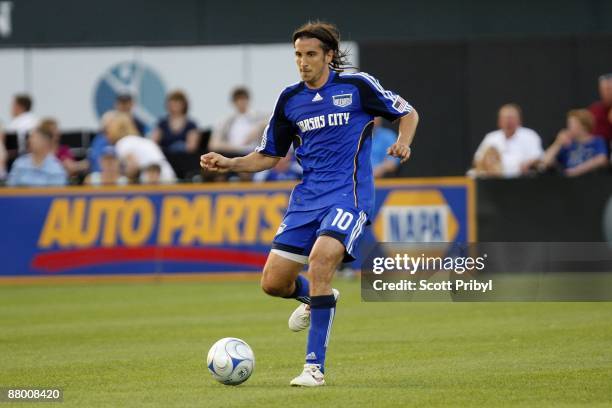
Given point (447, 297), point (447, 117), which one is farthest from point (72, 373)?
point (447, 117)

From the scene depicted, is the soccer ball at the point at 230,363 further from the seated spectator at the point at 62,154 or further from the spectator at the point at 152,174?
the seated spectator at the point at 62,154

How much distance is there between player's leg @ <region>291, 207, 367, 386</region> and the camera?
8766 mm

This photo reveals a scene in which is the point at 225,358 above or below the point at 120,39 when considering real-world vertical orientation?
below

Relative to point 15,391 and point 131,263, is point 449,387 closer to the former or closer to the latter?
point 15,391

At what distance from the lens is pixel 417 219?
728 inches

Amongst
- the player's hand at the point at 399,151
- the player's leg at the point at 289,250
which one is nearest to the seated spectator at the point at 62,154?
the player's leg at the point at 289,250

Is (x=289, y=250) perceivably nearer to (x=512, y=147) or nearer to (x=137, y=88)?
(x=512, y=147)

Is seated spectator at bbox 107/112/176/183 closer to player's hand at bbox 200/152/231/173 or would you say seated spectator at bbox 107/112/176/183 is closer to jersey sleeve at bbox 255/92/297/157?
jersey sleeve at bbox 255/92/297/157

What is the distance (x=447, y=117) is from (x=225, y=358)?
1437cm

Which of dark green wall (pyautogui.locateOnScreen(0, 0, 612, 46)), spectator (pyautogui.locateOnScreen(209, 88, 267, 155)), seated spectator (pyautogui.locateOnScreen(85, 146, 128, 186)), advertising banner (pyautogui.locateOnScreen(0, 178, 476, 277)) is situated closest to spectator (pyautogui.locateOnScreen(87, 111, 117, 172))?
seated spectator (pyautogui.locateOnScreen(85, 146, 128, 186))

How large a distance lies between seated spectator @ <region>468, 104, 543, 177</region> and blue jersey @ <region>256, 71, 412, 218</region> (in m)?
9.82

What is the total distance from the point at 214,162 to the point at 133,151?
409 inches

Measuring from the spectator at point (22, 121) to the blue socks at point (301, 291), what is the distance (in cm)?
1268

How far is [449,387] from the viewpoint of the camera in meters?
8.62
